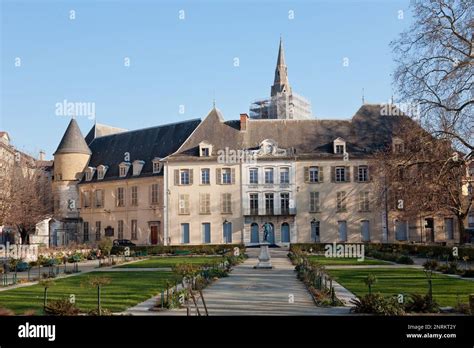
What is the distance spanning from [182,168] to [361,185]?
42.7ft

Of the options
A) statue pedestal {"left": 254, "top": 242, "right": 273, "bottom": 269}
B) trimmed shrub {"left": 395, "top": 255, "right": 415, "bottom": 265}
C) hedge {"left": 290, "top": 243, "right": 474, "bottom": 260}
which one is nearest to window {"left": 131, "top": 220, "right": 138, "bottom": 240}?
hedge {"left": 290, "top": 243, "right": 474, "bottom": 260}

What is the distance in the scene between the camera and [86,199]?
45188 millimetres

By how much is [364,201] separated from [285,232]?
6.05 metres

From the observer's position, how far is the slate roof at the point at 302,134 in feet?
132

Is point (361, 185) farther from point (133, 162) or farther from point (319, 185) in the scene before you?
point (133, 162)

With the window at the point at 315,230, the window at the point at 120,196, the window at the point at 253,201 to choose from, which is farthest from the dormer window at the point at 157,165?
the window at the point at 315,230

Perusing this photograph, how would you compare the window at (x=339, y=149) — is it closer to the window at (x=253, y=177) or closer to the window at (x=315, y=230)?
the window at (x=315, y=230)

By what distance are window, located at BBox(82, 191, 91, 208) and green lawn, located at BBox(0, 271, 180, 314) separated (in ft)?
92.5

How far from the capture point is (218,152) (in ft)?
133

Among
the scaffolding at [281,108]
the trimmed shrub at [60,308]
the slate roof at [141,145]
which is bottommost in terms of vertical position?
the trimmed shrub at [60,308]

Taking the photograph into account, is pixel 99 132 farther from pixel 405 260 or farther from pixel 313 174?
pixel 405 260

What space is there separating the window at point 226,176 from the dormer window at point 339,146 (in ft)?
25.7

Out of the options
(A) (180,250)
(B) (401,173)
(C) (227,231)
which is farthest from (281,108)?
(B) (401,173)
